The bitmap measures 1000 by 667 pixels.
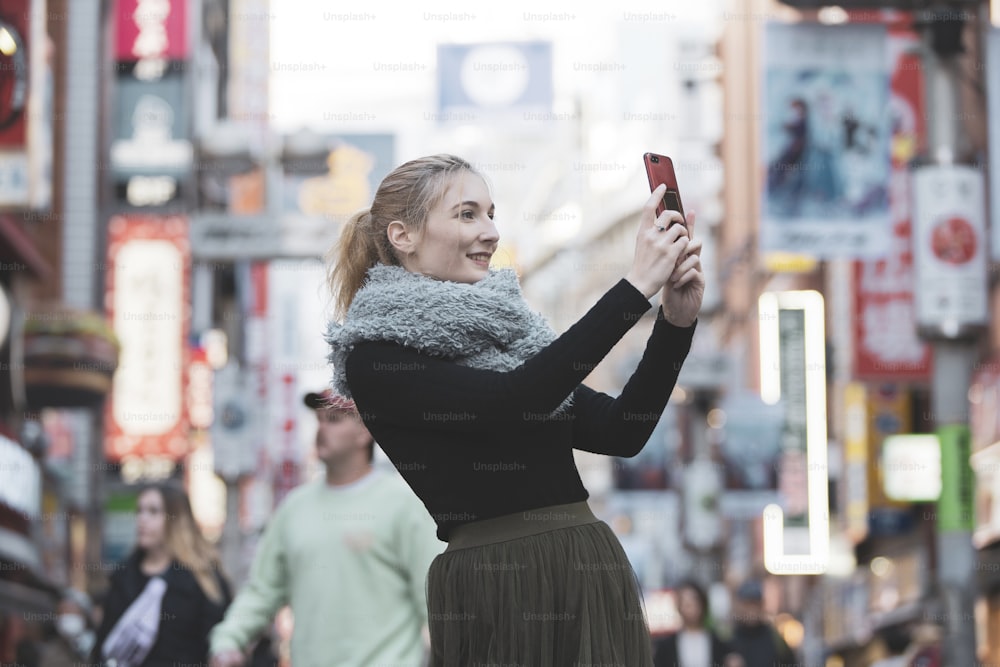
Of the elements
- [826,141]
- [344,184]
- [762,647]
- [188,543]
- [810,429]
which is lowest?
[762,647]

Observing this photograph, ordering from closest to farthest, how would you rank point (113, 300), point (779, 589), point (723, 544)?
point (113, 300), point (779, 589), point (723, 544)

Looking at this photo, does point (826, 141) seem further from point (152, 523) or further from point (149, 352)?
point (149, 352)

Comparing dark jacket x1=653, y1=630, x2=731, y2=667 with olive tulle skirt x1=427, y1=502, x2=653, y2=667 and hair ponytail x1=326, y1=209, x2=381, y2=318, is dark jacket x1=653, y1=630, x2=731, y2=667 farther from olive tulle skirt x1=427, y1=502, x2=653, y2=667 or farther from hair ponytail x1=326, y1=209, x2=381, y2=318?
olive tulle skirt x1=427, y1=502, x2=653, y2=667

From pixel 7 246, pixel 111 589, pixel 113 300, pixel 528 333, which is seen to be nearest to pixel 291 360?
pixel 113 300

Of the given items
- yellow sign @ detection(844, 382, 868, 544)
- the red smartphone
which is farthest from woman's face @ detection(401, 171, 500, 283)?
yellow sign @ detection(844, 382, 868, 544)

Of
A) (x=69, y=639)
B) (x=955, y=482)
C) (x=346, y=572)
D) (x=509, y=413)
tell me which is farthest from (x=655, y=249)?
(x=69, y=639)

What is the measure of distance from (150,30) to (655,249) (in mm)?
26433

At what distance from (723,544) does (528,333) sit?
1943 inches

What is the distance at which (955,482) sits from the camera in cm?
1271

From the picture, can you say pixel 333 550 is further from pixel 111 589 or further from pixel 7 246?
pixel 7 246

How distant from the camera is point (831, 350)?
110 ft

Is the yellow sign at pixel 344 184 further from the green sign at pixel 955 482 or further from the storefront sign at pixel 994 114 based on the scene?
the green sign at pixel 955 482

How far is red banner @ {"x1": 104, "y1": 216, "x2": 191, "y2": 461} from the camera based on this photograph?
26.5 meters

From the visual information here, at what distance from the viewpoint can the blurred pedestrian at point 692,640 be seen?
1132cm
